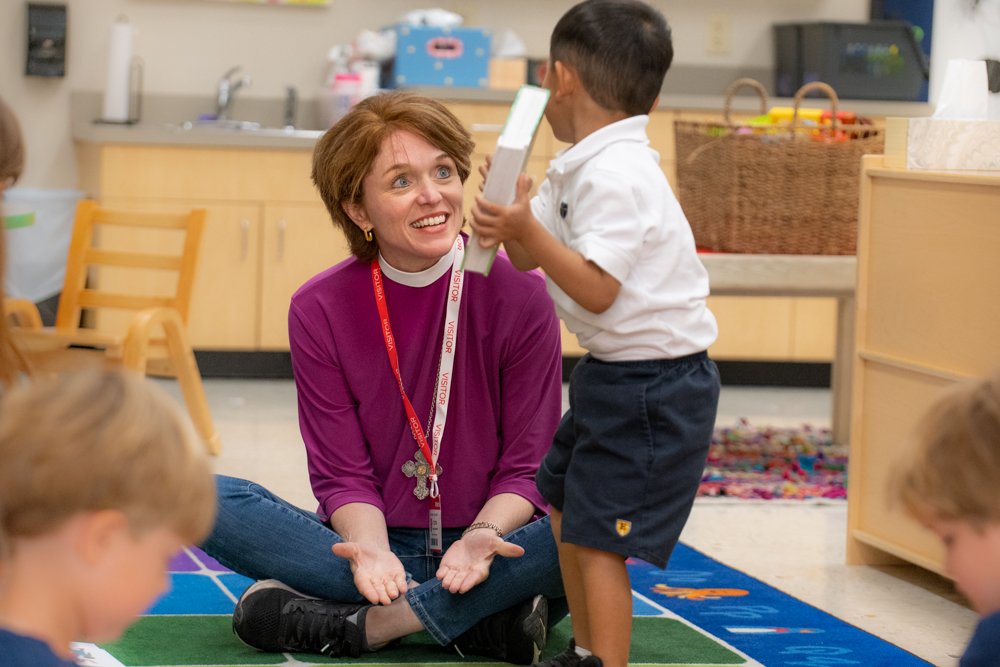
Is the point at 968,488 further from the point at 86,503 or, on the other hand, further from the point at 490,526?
the point at 490,526

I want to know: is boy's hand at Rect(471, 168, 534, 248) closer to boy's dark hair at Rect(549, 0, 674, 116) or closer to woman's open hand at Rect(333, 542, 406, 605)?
boy's dark hair at Rect(549, 0, 674, 116)

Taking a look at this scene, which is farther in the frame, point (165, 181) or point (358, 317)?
point (165, 181)

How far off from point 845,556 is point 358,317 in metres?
1.25

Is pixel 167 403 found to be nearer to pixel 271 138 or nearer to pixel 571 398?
pixel 571 398

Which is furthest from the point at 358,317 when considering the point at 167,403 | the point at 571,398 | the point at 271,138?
the point at 271,138

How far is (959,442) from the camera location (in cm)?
108

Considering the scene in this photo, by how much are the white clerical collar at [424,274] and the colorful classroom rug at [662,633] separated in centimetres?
55

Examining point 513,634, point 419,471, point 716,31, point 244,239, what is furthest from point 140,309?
point 716,31

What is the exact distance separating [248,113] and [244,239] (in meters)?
0.69

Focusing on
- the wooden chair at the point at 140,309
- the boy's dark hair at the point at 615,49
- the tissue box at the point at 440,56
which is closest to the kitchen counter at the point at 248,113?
the tissue box at the point at 440,56

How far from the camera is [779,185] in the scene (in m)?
3.58

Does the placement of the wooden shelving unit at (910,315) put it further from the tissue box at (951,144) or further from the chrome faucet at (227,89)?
the chrome faucet at (227,89)

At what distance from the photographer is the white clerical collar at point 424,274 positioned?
224 cm

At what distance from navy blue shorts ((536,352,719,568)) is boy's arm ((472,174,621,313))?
0.14 m
